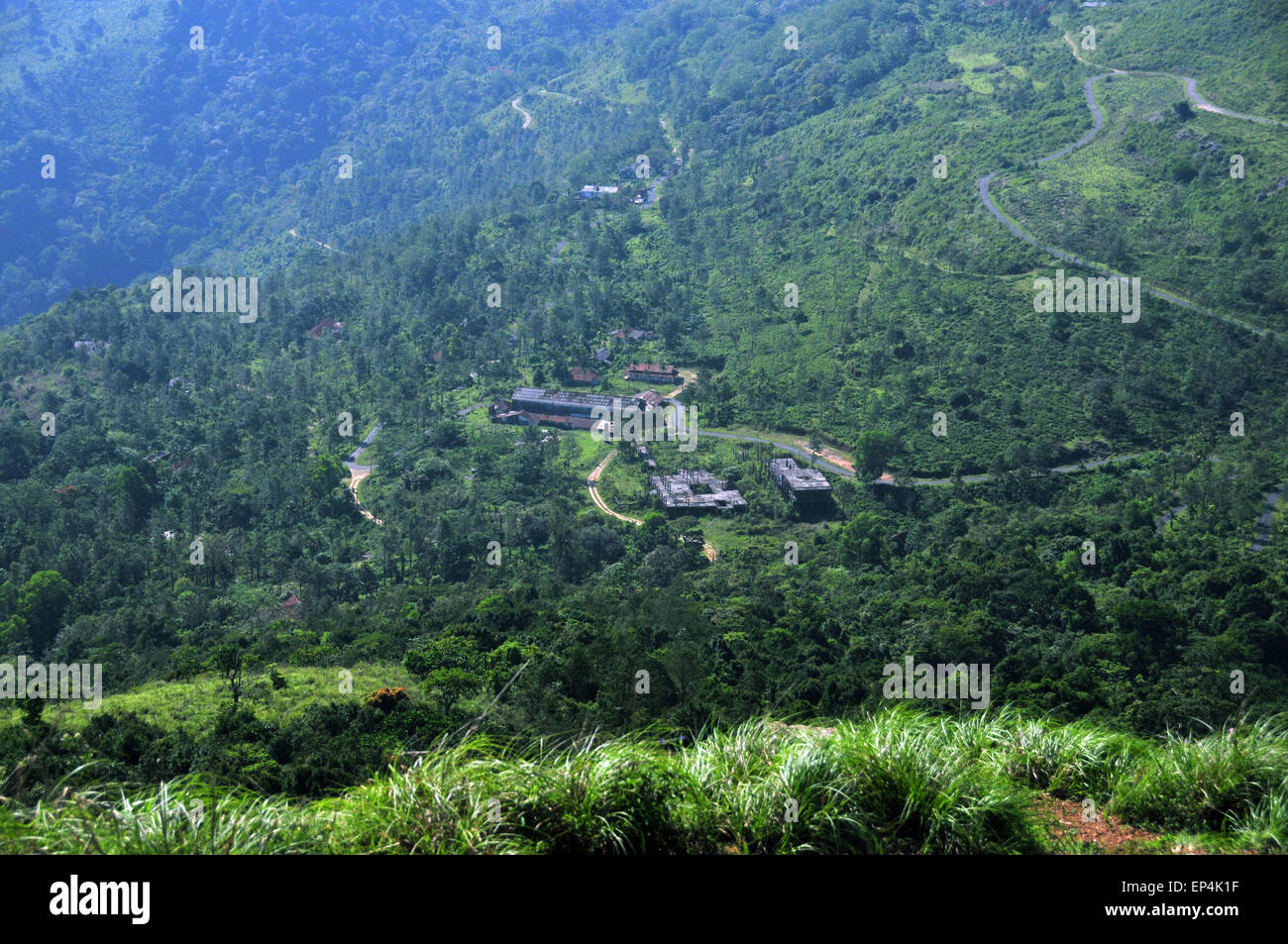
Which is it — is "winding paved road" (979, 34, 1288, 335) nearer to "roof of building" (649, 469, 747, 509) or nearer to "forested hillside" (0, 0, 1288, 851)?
"forested hillside" (0, 0, 1288, 851)

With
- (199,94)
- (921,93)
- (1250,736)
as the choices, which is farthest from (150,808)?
(199,94)

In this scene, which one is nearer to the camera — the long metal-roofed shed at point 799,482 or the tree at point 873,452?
the long metal-roofed shed at point 799,482

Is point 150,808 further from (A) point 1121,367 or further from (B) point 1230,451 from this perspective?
(A) point 1121,367

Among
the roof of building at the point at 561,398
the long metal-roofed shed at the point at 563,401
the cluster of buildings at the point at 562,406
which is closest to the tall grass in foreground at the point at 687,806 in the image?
the cluster of buildings at the point at 562,406

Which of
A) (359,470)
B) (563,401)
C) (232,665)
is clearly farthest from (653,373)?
(232,665)

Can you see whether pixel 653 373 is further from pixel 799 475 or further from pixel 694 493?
pixel 799 475

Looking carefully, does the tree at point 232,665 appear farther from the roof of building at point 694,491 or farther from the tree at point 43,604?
the roof of building at point 694,491

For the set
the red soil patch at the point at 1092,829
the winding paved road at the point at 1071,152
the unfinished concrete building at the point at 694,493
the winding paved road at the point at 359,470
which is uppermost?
the winding paved road at the point at 1071,152
